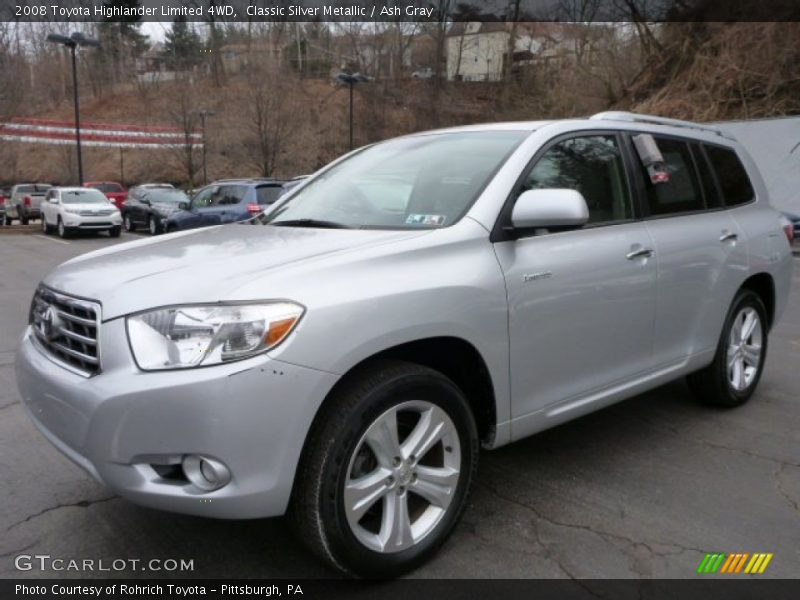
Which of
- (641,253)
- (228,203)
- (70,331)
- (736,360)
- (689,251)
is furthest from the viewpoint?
(228,203)

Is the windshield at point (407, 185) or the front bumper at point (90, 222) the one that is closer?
the windshield at point (407, 185)

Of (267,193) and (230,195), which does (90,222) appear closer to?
(230,195)

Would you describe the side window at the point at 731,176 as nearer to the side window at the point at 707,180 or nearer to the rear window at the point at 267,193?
the side window at the point at 707,180

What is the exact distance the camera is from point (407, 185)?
348 cm

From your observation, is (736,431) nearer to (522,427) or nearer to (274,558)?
(522,427)

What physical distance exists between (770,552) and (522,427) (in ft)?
3.76

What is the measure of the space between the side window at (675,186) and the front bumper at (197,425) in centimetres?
241

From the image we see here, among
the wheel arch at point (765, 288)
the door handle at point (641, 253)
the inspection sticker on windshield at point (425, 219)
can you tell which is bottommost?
the wheel arch at point (765, 288)

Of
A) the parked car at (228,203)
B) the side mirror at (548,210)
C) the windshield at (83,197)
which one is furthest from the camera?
the windshield at (83,197)

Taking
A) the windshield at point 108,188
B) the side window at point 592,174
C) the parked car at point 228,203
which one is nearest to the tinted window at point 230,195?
the parked car at point 228,203

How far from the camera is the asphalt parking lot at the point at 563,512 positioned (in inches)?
110

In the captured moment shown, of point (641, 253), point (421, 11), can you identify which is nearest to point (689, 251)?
point (641, 253)

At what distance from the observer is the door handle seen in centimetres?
351

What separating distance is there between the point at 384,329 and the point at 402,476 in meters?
0.59
